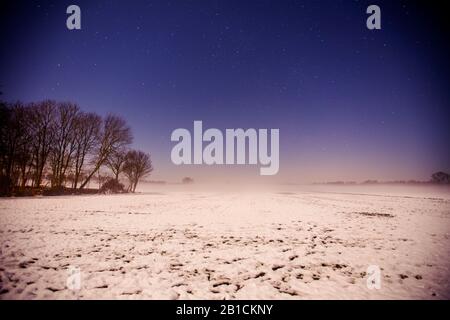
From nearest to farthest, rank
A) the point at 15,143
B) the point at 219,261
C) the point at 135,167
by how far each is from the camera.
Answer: the point at 219,261 < the point at 15,143 < the point at 135,167

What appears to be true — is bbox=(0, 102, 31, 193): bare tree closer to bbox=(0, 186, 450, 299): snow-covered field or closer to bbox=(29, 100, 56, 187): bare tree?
bbox=(29, 100, 56, 187): bare tree

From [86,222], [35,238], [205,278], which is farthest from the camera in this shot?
[86,222]

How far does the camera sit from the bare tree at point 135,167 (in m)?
53.5

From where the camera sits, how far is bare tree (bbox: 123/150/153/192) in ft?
175

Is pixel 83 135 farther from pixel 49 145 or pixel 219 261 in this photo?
pixel 219 261

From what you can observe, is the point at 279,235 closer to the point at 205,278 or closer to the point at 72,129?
the point at 205,278

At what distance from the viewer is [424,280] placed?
5516 millimetres

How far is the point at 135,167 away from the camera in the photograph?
55531mm

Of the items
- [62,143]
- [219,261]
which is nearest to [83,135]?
[62,143]

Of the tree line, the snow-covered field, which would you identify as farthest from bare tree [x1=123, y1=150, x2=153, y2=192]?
the snow-covered field

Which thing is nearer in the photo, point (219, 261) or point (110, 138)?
point (219, 261)
